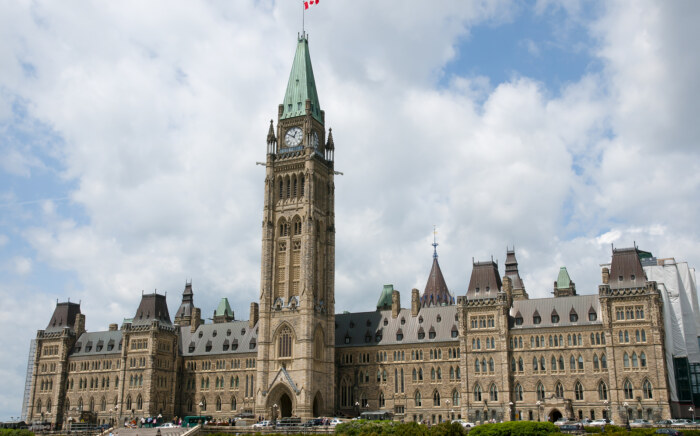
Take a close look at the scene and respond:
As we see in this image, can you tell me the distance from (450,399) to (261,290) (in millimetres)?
31226

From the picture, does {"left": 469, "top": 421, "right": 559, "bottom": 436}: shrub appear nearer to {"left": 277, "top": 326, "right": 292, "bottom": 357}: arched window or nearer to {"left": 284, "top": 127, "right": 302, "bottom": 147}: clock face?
{"left": 277, "top": 326, "right": 292, "bottom": 357}: arched window

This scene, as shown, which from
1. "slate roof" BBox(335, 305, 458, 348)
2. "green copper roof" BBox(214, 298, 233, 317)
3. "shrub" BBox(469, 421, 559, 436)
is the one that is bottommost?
"shrub" BBox(469, 421, 559, 436)

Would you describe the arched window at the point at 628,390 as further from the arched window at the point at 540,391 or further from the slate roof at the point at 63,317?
the slate roof at the point at 63,317

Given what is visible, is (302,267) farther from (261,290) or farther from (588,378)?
(588,378)

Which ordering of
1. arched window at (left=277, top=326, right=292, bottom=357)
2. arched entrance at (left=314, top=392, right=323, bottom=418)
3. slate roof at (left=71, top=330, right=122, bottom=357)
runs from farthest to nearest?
1. slate roof at (left=71, top=330, right=122, bottom=357)
2. arched window at (left=277, top=326, right=292, bottom=357)
3. arched entrance at (left=314, top=392, right=323, bottom=418)

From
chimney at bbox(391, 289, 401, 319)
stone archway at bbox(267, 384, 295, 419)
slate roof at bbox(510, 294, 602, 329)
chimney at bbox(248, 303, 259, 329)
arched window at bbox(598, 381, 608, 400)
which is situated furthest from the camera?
chimney at bbox(248, 303, 259, 329)

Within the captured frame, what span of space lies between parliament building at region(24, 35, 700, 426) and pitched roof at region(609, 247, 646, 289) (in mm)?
176

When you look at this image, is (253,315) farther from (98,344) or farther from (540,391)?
(540,391)

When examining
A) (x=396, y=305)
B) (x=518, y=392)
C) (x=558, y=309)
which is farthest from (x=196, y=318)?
(x=558, y=309)

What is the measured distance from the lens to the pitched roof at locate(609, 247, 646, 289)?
92938 millimetres

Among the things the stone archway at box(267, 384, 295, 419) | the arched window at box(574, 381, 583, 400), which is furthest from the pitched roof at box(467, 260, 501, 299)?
the stone archway at box(267, 384, 295, 419)

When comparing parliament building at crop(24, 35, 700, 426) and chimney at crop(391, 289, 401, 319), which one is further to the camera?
chimney at crop(391, 289, 401, 319)

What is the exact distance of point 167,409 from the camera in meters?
118

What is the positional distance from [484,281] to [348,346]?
958 inches
